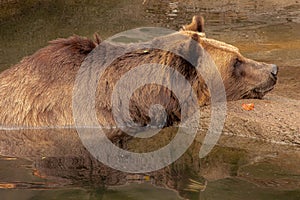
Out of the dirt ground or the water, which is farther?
the dirt ground

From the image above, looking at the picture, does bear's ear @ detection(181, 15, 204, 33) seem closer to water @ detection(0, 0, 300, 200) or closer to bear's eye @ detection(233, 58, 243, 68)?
bear's eye @ detection(233, 58, 243, 68)

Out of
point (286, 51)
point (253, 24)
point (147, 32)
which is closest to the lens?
point (286, 51)

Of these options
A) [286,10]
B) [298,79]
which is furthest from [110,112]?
[286,10]

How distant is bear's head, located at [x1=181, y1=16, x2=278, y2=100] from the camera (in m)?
7.35

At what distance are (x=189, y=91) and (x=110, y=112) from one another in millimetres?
825

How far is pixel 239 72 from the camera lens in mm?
7578

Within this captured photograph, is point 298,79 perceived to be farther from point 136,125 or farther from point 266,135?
point 136,125

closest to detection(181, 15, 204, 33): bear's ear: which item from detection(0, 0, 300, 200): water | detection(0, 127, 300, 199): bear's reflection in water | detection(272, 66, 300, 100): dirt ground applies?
detection(0, 127, 300, 199): bear's reflection in water

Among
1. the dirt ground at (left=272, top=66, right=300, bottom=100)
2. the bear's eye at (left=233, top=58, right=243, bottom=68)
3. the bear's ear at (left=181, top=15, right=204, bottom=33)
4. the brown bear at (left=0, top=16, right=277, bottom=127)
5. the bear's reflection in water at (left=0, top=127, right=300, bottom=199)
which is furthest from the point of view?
the dirt ground at (left=272, top=66, right=300, bottom=100)

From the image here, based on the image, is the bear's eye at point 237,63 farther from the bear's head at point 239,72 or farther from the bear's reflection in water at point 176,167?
the bear's reflection in water at point 176,167

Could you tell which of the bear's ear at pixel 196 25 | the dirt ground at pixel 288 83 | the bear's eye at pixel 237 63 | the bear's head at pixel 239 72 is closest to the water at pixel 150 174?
the dirt ground at pixel 288 83

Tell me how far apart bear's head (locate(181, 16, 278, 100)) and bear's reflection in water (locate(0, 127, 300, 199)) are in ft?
2.54

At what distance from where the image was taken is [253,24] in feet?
44.2

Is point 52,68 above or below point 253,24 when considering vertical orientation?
above
